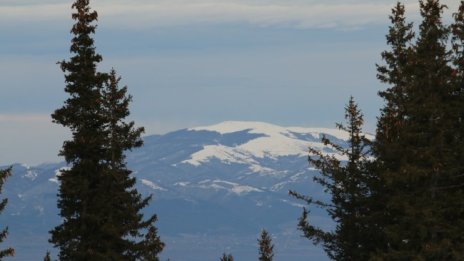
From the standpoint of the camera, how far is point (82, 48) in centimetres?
3975

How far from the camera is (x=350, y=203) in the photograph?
1617 inches

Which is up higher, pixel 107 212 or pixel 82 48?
pixel 82 48

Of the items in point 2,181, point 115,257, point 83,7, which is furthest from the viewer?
point 83,7

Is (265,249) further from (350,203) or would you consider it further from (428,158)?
(428,158)

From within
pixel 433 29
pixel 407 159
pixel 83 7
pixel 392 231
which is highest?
pixel 83 7

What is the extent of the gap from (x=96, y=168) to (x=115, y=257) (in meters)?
3.29

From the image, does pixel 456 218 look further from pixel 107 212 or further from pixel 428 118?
pixel 107 212

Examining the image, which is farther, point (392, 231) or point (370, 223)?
point (370, 223)

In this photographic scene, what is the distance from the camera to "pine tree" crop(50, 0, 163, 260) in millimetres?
37875

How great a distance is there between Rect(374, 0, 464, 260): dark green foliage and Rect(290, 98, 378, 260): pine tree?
12.7 ft

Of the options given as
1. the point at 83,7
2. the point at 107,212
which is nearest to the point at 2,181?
the point at 107,212

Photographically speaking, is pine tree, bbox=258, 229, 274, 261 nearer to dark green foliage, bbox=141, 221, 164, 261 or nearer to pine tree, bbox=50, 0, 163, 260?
dark green foliage, bbox=141, 221, 164, 261

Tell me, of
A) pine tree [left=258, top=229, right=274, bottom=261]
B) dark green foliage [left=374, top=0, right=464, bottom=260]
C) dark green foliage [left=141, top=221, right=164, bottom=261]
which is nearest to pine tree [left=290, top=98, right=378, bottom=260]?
dark green foliage [left=374, top=0, right=464, bottom=260]

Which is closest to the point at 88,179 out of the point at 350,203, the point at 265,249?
the point at 350,203
